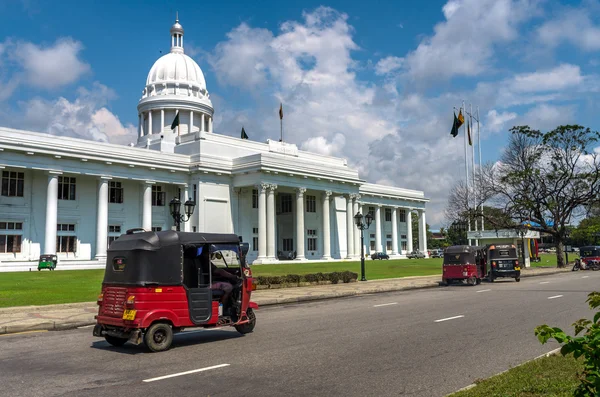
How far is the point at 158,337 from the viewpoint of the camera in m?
10.6

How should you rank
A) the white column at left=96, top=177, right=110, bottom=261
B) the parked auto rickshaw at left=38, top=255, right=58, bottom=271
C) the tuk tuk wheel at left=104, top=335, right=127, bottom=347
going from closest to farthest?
the tuk tuk wheel at left=104, top=335, right=127, bottom=347 < the parked auto rickshaw at left=38, top=255, right=58, bottom=271 < the white column at left=96, top=177, right=110, bottom=261

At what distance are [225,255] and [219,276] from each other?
1.90ft

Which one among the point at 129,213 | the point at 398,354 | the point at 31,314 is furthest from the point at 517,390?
the point at 129,213

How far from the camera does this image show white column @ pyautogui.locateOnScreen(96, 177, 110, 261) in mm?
50344

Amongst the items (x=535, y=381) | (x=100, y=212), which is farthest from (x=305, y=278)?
(x=100, y=212)

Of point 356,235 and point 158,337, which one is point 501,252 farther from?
point 356,235

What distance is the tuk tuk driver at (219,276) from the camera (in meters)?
11.6

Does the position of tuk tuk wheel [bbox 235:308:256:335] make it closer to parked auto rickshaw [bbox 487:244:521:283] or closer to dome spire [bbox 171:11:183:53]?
parked auto rickshaw [bbox 487:244:521:283]

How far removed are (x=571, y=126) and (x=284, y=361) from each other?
4783 centimetres

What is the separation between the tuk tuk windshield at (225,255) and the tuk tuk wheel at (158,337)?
74.9 inches

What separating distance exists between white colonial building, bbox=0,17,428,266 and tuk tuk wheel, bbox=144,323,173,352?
39889mm

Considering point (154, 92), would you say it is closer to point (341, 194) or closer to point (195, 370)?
point (341, 194)

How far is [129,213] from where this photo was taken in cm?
5506

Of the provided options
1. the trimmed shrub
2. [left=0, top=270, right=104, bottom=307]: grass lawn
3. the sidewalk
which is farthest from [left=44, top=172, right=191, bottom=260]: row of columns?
the sidewalk
